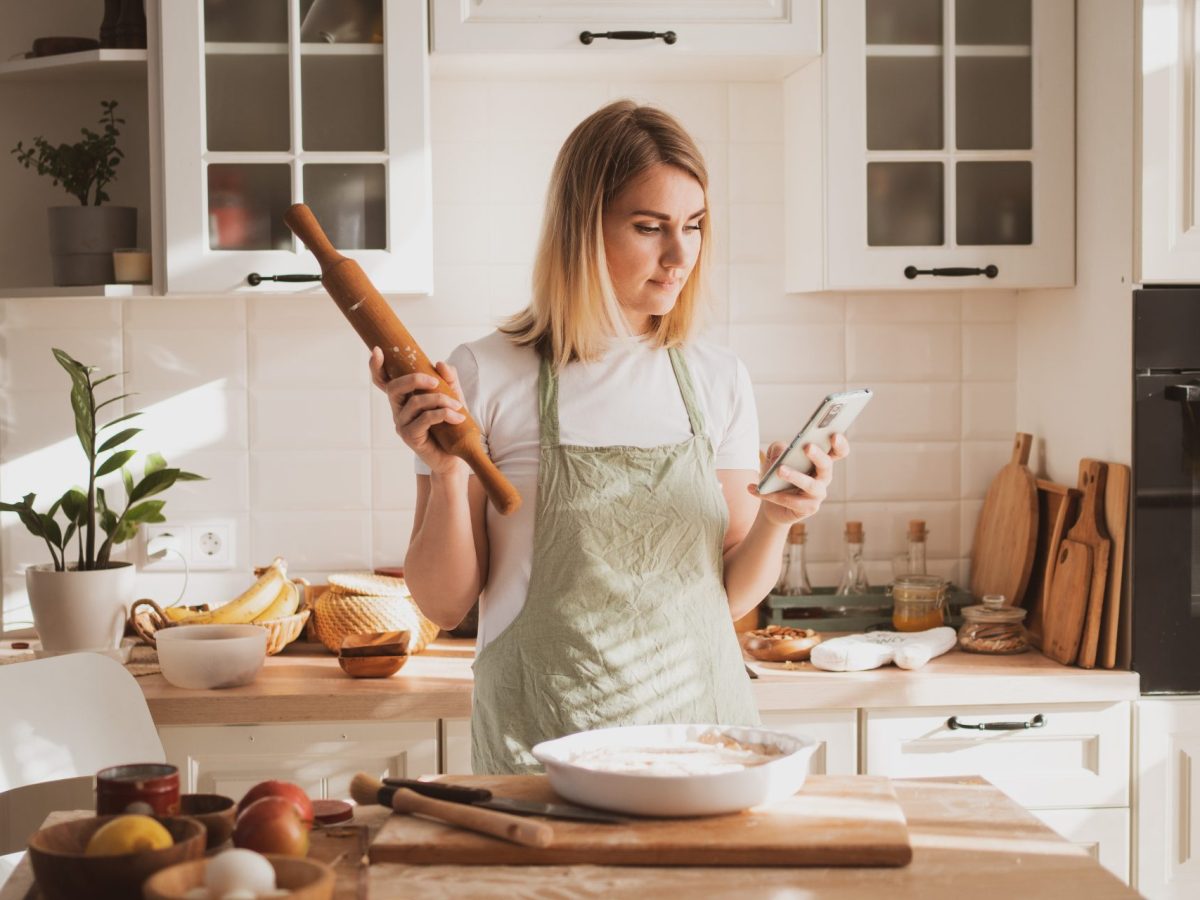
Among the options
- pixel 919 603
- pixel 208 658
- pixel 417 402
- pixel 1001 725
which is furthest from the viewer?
pixel 919 603

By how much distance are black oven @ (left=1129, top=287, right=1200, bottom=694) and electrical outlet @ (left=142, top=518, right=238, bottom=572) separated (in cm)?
175

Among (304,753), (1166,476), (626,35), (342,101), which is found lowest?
(304,753)

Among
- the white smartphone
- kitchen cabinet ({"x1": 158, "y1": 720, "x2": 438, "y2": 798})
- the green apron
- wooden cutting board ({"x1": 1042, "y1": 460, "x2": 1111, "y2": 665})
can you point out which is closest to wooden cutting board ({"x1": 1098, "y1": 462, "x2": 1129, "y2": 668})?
wooden cutting board ({"x1": 1042, "y1": 460, "x2": 1111, "y2": 665})

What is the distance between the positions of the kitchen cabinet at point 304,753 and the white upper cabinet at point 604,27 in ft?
3.99

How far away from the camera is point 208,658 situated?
2.34 metres

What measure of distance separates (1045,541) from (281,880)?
2068 mm

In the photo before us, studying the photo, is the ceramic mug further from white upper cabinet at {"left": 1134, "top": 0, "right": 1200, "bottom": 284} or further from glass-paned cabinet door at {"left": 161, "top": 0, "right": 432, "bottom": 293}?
white upper cabinet at {"left": 1134, "top": 0, "right": 1200, "bottom": 284}

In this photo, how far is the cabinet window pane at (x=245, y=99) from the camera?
2.52 metres

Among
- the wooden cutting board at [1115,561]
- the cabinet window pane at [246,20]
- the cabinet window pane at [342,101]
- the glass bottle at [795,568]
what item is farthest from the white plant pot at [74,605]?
the wooden cutting board at [1115,561]

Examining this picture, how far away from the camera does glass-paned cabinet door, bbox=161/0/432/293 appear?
2494 millimetres

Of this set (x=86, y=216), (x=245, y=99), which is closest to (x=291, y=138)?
(x=245, y=99)

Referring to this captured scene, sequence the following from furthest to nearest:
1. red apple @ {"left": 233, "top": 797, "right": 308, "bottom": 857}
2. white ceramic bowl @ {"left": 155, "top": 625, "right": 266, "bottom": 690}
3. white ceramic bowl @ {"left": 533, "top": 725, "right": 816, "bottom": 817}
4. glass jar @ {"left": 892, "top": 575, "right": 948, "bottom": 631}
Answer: glass jar @ {"left": 892, "top": 575, "right": 948, "bottom": 631}, white ceramic bowl @ {"left": 155, "top": 625, "right": 266, "bottom": 690}, white ceramic bowl @ {"left": 533, "top": 725, "right": 816, "bottom": 817}, red apple @ {"left": 233, "top": 797, "right": 308, "bottom": 857}

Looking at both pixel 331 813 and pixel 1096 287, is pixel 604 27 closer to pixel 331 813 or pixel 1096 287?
pixel 1096 287

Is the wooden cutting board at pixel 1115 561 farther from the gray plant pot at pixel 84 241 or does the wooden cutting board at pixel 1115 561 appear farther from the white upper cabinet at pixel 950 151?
the gray plant pot at pixel 84 241
